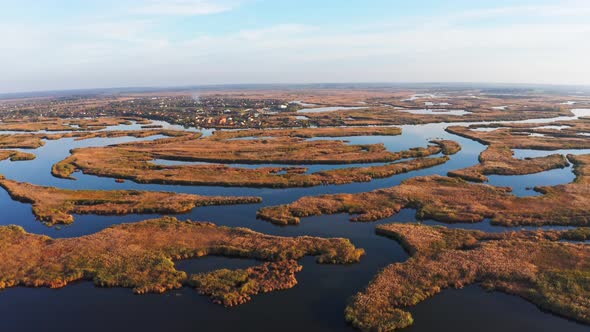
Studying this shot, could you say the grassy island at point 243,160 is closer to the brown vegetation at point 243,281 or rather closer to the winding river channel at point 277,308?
the winding river channel at point 277,308

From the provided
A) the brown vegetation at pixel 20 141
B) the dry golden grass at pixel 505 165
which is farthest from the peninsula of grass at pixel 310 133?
the brown vegetation at pixel 20 141

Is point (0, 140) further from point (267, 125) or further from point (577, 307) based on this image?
point (577, 307)

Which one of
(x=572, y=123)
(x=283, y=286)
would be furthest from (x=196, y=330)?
(x=572, y=123)

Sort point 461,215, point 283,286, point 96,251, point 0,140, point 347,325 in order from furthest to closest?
point 0,140
point 461,215
point 96,251
point 283,286
point 347,325

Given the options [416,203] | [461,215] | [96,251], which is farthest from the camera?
[416,203]

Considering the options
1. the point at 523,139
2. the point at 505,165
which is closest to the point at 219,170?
the point at 505,165
